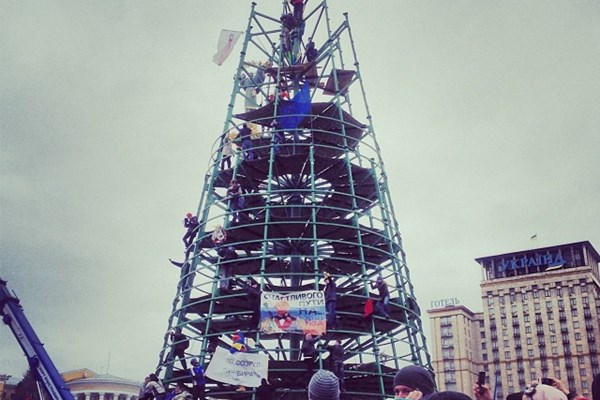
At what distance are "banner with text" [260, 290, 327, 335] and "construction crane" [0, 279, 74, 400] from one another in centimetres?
631

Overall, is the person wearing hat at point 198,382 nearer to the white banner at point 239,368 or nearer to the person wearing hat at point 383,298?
the white banner at point 239,368

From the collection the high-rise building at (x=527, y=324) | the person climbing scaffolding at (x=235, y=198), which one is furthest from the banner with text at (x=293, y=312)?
the high-rise building at (x=527, y=324)

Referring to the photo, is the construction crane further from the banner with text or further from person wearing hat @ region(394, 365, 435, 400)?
person wearing hat @ region(394, 365, 435, 400)

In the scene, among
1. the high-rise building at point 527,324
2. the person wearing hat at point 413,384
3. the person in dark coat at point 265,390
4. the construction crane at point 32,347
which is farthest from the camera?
the high-rise building at point 527,324

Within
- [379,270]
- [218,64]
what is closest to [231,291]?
[379,270]

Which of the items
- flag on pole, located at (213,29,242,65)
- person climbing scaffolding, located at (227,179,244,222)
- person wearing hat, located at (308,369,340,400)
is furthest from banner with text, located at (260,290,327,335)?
flag on pole, located at (213,29,242,65)

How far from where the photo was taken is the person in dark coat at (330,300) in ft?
60.1

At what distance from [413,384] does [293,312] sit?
505 inches

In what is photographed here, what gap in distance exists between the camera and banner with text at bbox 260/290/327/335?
18.1 metres

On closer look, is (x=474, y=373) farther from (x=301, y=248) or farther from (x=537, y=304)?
(x=301, y=248)

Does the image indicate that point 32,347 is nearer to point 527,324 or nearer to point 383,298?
point 383,298

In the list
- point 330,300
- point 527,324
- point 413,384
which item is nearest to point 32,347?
point 330,300

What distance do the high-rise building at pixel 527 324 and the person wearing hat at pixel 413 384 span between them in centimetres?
12606

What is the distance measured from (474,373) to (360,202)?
117m
